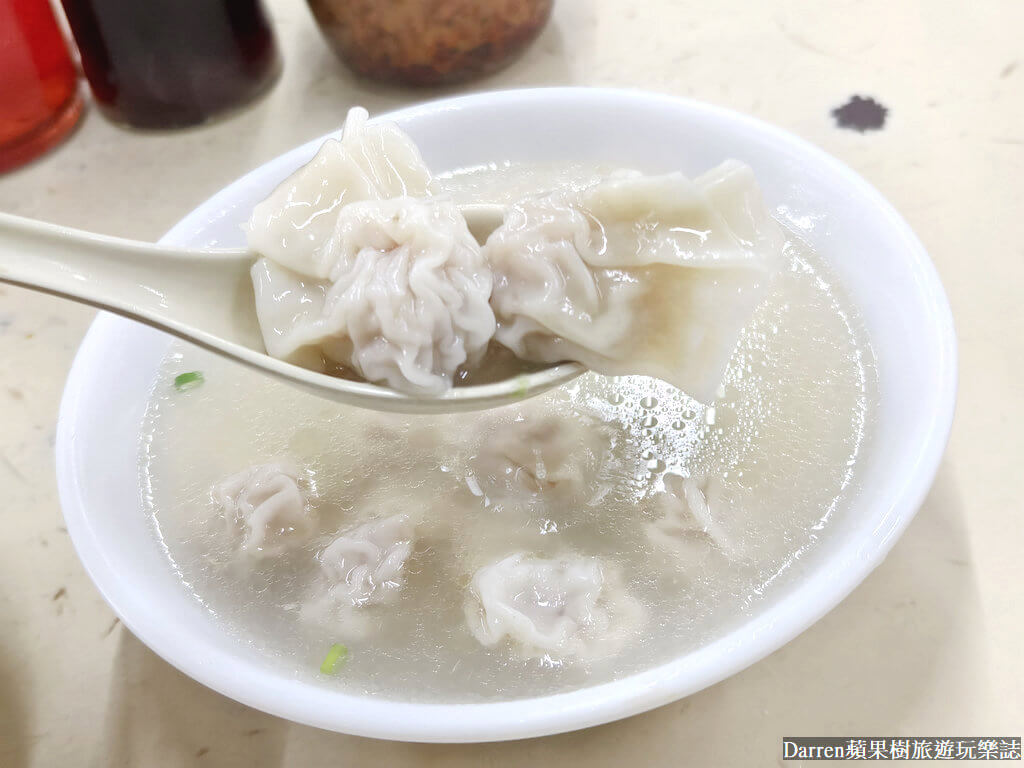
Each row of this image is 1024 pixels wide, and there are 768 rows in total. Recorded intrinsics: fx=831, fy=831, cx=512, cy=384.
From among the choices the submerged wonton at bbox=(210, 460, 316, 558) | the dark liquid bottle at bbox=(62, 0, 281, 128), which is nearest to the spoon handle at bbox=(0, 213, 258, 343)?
the submerged wonton at bbox=(210, 460, 316, 558)

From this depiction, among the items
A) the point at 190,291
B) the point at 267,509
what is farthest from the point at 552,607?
the point at 190,291

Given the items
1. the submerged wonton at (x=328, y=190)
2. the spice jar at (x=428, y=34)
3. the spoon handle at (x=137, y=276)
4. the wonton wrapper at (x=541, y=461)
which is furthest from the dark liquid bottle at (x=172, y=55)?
the wonton wrapper at (x=541, y=461)

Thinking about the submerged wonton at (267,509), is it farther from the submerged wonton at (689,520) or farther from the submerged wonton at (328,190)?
the submerged wonton at (689,520)

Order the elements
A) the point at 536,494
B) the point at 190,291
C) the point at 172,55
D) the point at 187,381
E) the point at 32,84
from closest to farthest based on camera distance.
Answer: the point at 190,291, the point at 536,494, the point at 187,381, the point at 172,55, the point at 32,84

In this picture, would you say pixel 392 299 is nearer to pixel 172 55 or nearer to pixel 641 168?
pixel 641 168

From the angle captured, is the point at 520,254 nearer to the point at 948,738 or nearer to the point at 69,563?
the point at 948,738

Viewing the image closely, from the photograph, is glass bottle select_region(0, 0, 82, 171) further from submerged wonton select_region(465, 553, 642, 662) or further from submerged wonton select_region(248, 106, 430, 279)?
submerged wonton select_region(465, 553, 642, 662)
